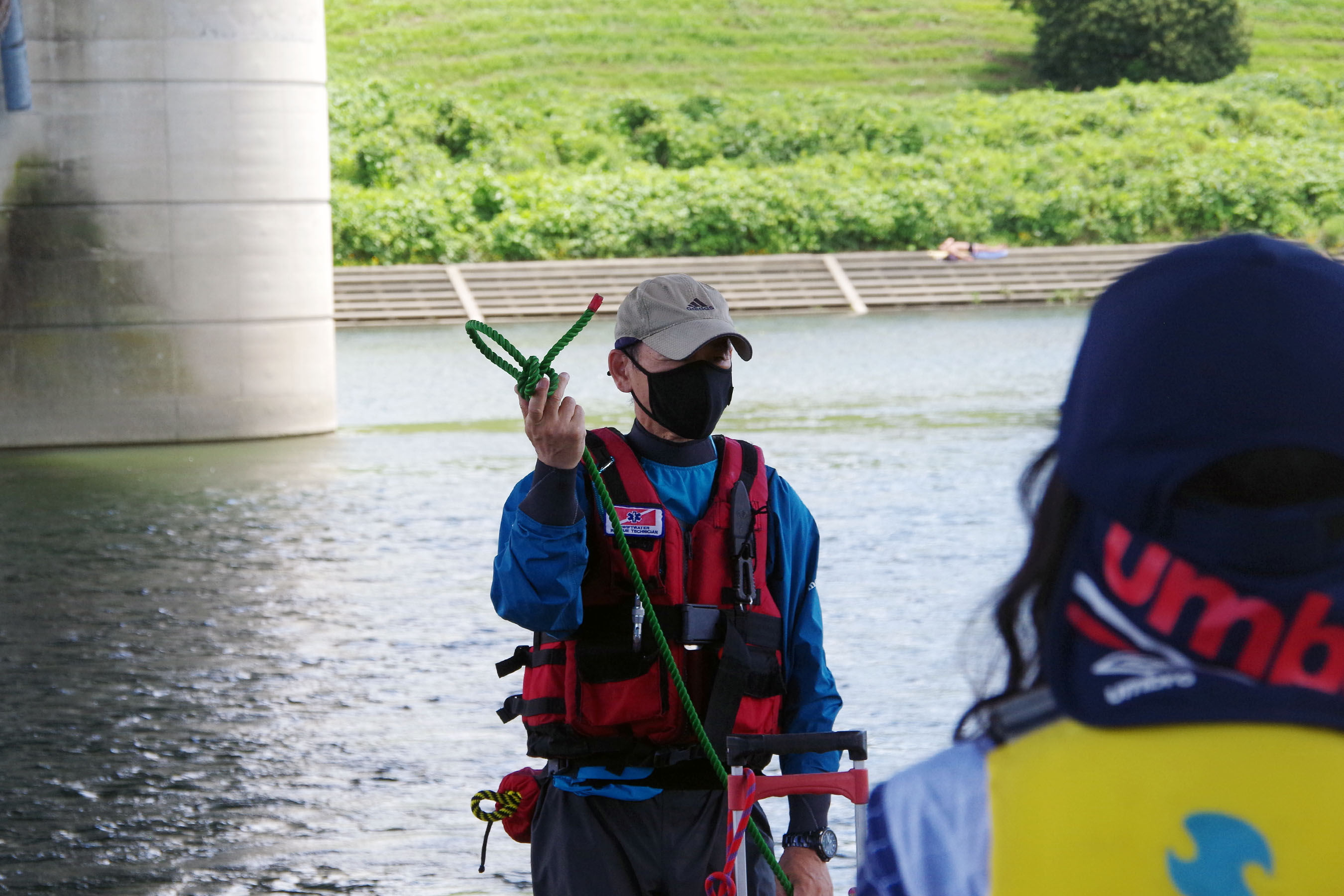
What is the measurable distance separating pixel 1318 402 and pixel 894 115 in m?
47.9

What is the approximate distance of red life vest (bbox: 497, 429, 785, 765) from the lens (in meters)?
3.27

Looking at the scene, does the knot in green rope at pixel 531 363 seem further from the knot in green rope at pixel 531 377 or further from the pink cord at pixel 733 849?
the pink cord at pixel 733 849

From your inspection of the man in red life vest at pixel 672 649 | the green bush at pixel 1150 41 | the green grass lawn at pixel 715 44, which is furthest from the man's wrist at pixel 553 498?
the green bush at pixel 1150 41

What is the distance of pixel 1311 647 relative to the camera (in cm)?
102

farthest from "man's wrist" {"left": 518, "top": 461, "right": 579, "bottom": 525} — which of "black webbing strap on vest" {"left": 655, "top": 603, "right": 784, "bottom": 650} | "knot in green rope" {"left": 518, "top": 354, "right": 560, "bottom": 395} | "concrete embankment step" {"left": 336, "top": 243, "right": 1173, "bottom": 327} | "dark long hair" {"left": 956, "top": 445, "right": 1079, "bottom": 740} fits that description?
"concrete embankment step" {"left": 336, "top": 243, "right": 1173, "bottom": 327}

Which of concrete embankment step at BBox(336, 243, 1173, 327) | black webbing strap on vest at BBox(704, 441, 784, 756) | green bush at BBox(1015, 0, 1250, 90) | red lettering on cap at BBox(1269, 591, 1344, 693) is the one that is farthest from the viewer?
green bush at BBox(1015, 0, 1250, 90)

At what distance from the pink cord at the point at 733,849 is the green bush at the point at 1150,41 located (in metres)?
59.5

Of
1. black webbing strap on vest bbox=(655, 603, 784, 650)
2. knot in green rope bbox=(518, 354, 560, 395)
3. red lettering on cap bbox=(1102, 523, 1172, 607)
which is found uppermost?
red lettering on cap bbox=(1102, 523, 1172, 607)

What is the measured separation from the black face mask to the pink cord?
2.30 ft

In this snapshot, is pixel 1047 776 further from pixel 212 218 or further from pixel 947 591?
pixel 212 218

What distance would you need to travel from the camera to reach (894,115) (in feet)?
157

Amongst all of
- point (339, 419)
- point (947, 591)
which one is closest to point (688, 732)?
point (947, 591)

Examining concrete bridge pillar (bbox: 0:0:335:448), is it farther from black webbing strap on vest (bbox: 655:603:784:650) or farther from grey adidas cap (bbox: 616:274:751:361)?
black webbing strap on vest (bbox: 655:603:784:650)

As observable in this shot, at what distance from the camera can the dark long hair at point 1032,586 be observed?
1.13m
